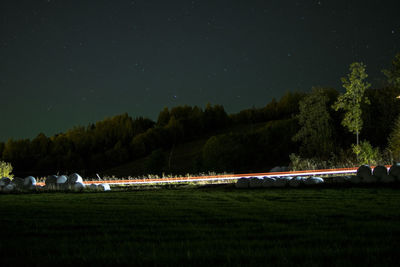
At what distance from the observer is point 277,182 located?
1759 cm

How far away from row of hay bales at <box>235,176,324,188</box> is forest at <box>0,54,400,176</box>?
9216 millimetres

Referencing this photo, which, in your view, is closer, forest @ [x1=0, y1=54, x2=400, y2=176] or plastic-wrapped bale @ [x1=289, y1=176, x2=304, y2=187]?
plastic-wrapped bale @ [x1=289, y1=176, x2=304, y2=187]

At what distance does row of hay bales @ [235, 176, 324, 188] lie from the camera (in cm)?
1712

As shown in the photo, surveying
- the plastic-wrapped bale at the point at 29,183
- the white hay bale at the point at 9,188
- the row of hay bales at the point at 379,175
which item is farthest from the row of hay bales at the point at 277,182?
the white hay bale at the point at 9,188

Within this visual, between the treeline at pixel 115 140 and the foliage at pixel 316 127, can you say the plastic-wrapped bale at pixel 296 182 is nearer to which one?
the foliage at pixel 316 127

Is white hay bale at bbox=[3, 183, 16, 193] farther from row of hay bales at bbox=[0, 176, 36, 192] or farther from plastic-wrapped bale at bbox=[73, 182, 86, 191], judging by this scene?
plastic-wrapped bale at bbox=[73, 182, 86, 191]

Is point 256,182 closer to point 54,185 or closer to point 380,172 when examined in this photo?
point 380,172

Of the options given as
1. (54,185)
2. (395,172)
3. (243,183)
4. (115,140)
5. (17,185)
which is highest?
(115,140)

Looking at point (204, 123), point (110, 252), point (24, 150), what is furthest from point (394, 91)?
point (24, 150)

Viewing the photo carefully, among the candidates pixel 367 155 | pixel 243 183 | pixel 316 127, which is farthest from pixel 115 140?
pixel 243 183

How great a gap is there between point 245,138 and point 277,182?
41369 mm

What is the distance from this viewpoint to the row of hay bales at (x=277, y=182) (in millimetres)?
17125

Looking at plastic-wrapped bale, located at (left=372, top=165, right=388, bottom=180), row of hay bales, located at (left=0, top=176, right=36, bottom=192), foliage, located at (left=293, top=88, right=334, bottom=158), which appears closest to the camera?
plastic-wrapped bale, located at (left=372, top=165, right=388, bottom=180)

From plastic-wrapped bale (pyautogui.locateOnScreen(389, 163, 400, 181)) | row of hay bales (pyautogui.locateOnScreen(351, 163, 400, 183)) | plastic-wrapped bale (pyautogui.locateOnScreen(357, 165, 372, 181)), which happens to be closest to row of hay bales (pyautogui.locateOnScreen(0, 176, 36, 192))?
row of hay bales (pyautogui.locateOnScreen(351, 163, 400, 183))
